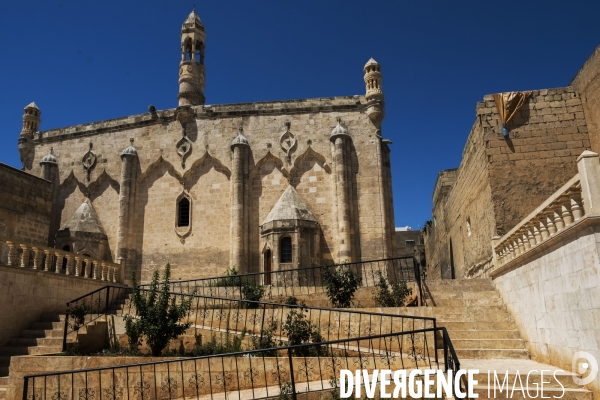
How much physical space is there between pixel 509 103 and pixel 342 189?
8.05 metres

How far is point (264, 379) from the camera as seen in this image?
29.6ft

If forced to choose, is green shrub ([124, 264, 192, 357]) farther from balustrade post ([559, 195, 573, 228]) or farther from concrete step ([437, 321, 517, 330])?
balustrade post ([559, 195, 573, 228])

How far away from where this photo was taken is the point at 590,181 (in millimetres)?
7082

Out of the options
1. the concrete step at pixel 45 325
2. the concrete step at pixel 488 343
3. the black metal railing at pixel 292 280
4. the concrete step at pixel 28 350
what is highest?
the black metal railing at pixel 292 280

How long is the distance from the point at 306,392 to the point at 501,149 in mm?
10228

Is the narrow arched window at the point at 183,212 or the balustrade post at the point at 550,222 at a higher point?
the narrow arched window at the point at 183,212

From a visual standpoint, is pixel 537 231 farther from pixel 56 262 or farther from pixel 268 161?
pixel 268 161

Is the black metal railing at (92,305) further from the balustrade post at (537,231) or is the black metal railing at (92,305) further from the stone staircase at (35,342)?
the balustrade post at (537,231)

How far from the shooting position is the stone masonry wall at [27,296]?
11633 mm

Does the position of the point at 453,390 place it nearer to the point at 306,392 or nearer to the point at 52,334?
the point at 306,392

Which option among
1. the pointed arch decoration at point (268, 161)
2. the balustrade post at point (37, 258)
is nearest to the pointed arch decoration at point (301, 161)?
the pointed arch decoration at point (268, 161)

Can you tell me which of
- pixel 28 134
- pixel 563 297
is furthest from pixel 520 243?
pixel 28 134

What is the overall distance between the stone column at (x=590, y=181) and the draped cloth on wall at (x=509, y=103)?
7.67 m

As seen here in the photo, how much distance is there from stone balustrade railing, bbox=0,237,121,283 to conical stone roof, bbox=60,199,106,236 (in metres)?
6.88
